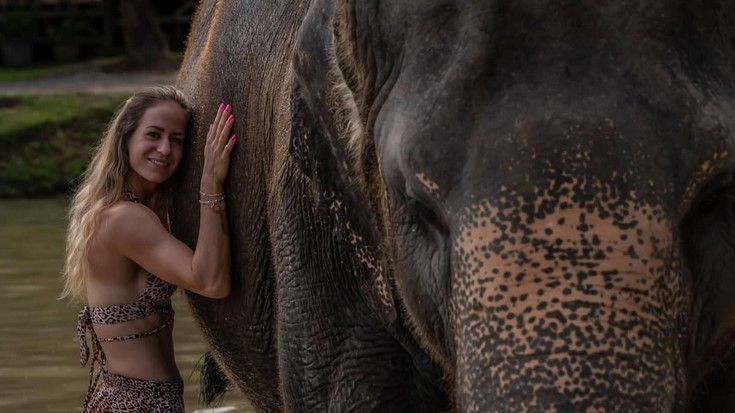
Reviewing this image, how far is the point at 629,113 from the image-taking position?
2.62 m

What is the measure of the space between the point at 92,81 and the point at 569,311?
19800mm

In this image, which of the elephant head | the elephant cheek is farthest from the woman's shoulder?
the elephant cheek

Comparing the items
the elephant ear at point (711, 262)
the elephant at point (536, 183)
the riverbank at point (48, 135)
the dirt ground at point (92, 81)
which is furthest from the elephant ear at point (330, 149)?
the dirt ground at point (92, 81)

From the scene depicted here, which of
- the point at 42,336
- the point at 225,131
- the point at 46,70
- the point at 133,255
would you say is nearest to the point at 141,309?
the point at 133,255

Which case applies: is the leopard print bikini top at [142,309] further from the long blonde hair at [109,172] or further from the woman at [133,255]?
the long blonde hair at [109,172]

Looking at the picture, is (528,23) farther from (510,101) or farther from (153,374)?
(153,374)

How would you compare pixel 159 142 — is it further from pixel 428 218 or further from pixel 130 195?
pixel 428 218

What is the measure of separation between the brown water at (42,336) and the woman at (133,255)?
1115mm

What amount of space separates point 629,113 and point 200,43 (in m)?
2.84

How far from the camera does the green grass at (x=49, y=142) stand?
50.9ft

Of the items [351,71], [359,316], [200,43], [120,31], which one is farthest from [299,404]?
[120,31]

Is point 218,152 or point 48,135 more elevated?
point 218,152

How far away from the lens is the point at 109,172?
4996 millimetres

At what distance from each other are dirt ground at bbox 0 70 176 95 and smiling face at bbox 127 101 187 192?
14.8 meters
